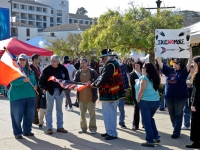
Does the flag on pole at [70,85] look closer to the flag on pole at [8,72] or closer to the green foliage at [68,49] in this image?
the flag on pole at [8,72]

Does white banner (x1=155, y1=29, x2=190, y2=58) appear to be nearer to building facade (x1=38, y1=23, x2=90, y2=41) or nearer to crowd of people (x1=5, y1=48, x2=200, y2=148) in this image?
crowd of people (x1=5, y1=48, x2=200, y2=148)

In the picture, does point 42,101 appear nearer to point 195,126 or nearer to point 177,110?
point 177,110

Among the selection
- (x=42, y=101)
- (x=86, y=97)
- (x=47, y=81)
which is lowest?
(x=42, y=101)

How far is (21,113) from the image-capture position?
777 cm

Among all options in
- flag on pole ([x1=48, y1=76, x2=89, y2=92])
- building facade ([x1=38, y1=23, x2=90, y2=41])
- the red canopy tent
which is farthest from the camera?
building facade ([x1=38, y1=23, x2=90, y2=41])

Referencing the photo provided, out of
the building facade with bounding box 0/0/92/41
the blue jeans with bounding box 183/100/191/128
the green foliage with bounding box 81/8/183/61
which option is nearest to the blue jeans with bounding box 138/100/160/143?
the blue jeans with bounding box 183/100/191/128

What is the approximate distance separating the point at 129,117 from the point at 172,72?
3.11m

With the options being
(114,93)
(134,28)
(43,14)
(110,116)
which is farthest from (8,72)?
(43,14)

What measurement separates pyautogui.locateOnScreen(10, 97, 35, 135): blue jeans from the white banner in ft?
10.5

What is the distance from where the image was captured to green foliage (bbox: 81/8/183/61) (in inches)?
562

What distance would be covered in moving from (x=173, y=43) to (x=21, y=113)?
3.86 m

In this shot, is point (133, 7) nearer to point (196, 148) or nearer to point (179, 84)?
point (179, 84)

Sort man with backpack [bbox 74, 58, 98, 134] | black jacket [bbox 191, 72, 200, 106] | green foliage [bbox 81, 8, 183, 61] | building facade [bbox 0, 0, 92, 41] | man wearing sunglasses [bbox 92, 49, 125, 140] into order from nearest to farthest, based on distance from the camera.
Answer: black jacket [bbox 191, 72, 200, 106]
man wearing sunglasses [bbox 92, 49, 125, 140]
man with backpack [bbox 74, 58, 98, 134]
green foliage [bbox 81, 8, 183, 61]
building facade [bbox 0, 0, 92, 41]

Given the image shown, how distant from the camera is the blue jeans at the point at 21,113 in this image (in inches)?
303
